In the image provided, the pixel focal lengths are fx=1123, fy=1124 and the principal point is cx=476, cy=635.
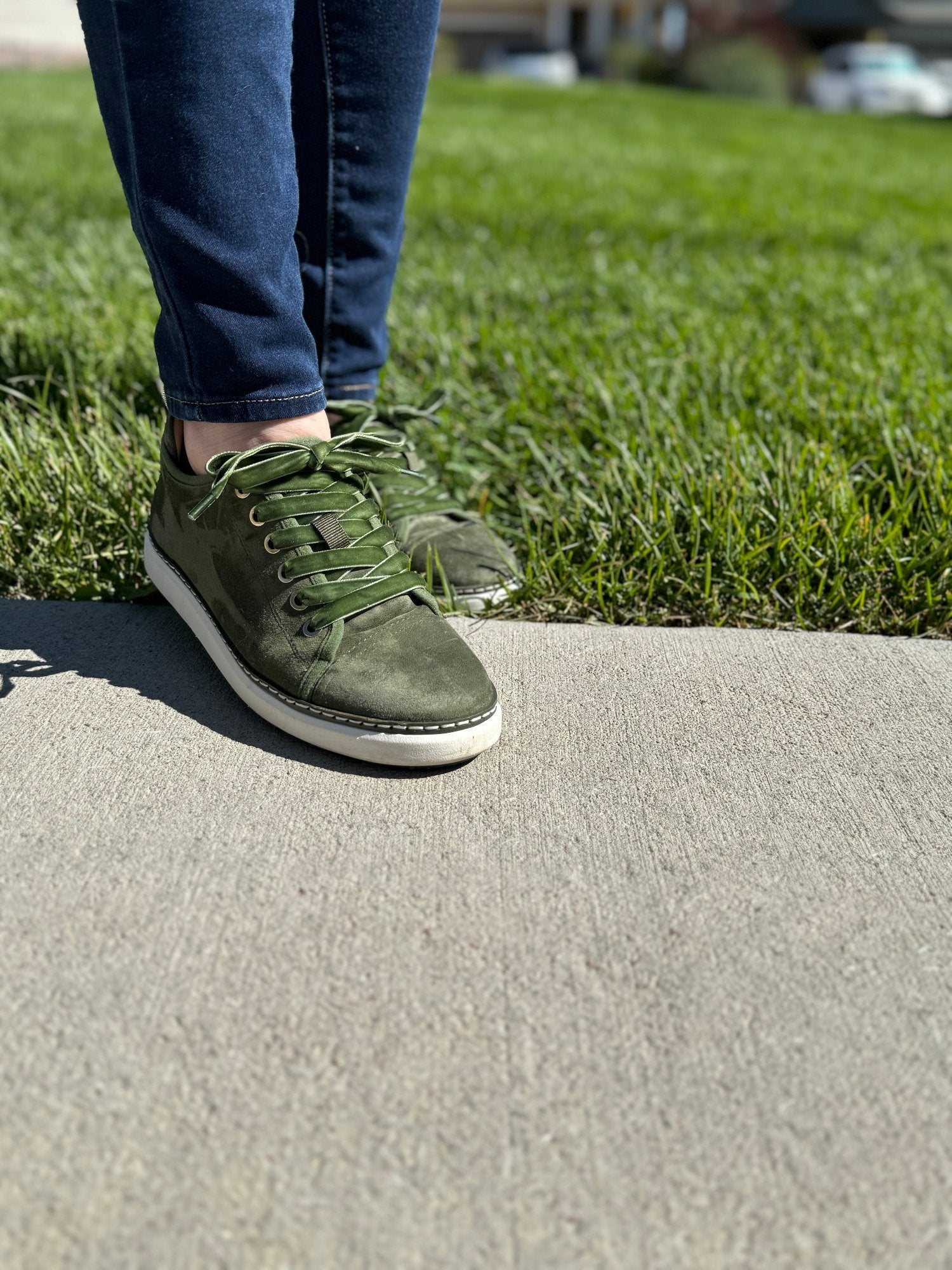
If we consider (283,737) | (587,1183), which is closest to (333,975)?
(587,1183)

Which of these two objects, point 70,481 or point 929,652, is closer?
point 929,652

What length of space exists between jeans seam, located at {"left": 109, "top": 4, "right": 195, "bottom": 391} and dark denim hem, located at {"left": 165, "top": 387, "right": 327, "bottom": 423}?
3cm

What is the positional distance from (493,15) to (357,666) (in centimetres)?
5475

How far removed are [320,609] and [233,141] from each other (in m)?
0.57

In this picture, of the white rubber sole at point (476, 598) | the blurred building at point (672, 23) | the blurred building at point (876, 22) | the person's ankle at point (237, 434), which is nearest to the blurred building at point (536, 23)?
the blurred building at point (672, 23)

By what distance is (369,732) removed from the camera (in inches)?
53.4

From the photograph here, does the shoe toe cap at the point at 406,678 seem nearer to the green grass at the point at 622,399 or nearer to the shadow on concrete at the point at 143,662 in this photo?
the shadow on concrete at the point at 143,662

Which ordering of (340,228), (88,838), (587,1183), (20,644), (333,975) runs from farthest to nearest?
(340,228) → (20,644) → (88,838) → (333,975) → (587,1183)

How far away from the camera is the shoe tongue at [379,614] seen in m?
1.44

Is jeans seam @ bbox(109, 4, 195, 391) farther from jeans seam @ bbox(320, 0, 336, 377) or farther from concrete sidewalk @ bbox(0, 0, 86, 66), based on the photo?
concrete sidewalk @ bbox(0, 0, 86, 66)

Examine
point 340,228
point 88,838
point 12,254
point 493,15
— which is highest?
point 340,228

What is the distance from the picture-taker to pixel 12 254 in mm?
3475

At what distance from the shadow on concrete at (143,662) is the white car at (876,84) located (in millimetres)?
29390

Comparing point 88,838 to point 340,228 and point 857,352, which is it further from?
Answer: point 857,352
